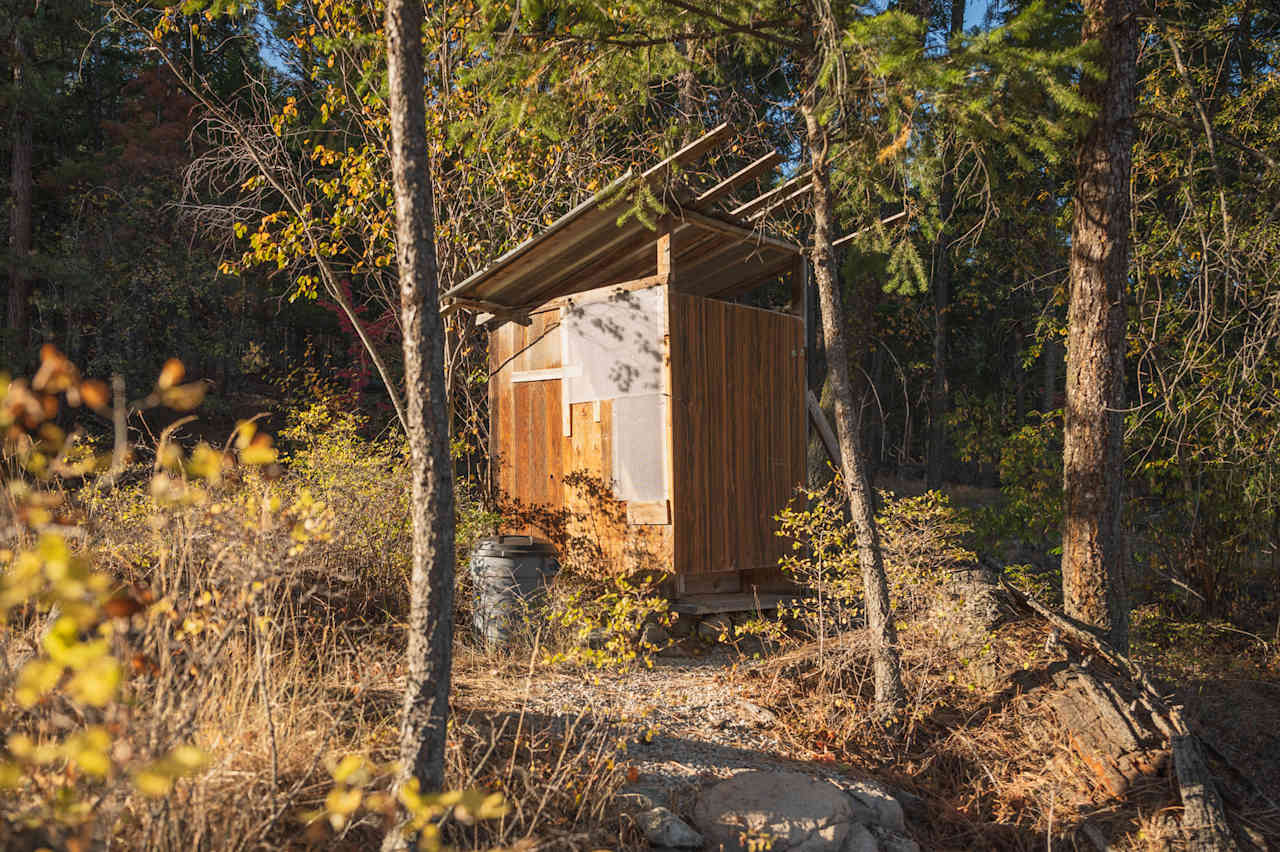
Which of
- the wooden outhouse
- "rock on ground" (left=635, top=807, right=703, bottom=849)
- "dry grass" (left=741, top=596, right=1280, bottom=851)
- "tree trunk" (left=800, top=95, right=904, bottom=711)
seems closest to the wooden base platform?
the wooden outhouse

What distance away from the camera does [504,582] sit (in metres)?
5.90

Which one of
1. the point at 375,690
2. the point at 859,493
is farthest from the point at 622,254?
the point at 375,690

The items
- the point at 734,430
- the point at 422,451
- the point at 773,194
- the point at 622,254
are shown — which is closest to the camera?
the point at 422,451

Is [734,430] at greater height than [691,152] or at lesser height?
lesser

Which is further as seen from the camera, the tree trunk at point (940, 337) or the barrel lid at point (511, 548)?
the tree trunk at point (940, 337)

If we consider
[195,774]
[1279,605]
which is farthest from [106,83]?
[1279,605]

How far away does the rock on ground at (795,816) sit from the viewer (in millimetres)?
3514

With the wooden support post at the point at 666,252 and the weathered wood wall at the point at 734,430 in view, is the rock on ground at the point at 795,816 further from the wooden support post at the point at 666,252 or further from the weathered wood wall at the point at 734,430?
the wooden support post at the point at 666,252

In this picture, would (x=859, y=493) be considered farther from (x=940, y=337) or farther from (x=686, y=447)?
(x=940, y=337)

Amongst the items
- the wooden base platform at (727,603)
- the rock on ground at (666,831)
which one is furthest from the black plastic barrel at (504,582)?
the rock on ground at (666,831)

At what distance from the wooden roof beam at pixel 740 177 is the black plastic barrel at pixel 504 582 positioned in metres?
2.78

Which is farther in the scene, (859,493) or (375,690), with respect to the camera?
(859,493)

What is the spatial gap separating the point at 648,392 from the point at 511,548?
1.54 metres

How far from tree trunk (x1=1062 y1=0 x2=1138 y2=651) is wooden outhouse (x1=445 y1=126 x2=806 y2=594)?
7.04ft
